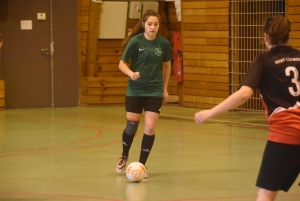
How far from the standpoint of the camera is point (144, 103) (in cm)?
670

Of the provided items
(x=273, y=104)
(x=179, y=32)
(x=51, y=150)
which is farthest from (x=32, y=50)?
(x=273, y=104)

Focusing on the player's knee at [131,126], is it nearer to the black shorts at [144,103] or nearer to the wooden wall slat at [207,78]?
the black shorts at [144,103]

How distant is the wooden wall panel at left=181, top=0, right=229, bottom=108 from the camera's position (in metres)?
12.9

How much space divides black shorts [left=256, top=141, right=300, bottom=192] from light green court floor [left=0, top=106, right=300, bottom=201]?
1.76 m

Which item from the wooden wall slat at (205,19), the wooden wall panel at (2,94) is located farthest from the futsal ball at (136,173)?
the wooden wall panel at (2,94)

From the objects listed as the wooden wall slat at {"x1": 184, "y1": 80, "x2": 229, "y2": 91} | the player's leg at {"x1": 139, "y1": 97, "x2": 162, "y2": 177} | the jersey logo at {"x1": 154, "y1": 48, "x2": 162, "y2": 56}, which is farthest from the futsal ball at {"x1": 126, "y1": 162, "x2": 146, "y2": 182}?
the wooden wall slat at {"x1": 184, "y1": 80, "x2": 229, "y2": 91}

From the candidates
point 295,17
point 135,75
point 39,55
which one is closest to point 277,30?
point 135,75

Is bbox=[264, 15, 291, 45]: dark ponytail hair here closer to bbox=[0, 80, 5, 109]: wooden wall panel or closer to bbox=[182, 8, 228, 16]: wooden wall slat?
bbox=[182, 8, 228, 16]: wooden wall slat

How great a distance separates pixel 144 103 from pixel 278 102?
2.88 metres

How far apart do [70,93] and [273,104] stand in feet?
34.2

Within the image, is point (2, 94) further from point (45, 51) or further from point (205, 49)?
point (205, 49)

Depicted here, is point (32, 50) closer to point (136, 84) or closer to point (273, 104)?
point (136, 84)

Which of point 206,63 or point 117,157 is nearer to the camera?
point 117,157

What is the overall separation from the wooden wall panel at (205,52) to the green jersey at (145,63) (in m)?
6.35
